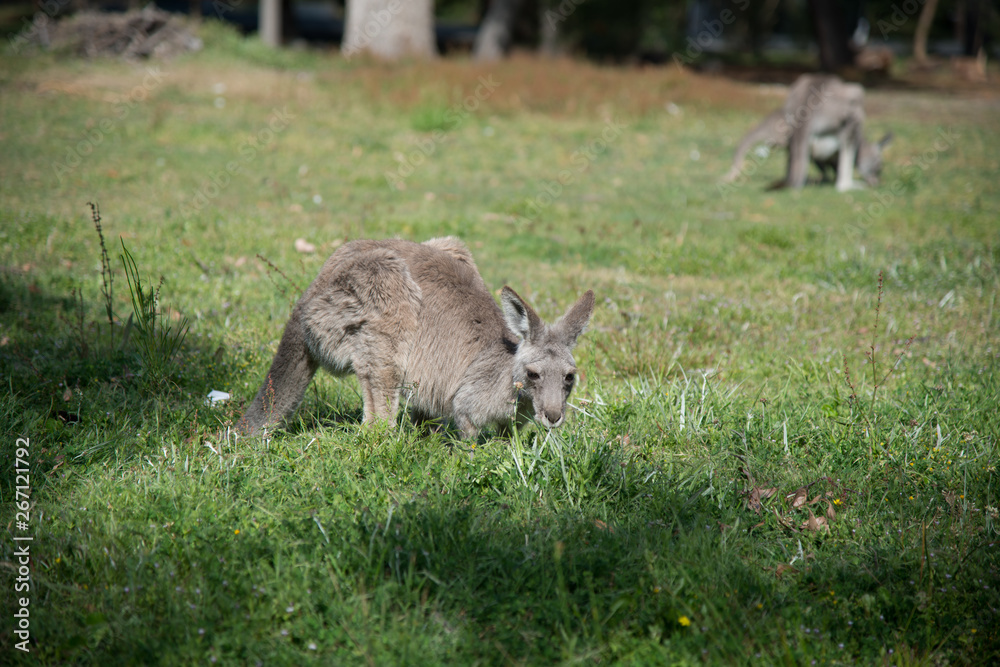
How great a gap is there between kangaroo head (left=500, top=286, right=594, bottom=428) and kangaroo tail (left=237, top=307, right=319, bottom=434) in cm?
118

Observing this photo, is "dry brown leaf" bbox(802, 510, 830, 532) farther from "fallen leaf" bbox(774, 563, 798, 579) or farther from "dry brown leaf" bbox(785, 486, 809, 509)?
"fallen leaf" bbox(774, 563, 798, 579)

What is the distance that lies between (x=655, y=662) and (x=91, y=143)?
37.5 ft

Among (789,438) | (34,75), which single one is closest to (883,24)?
(34,75)

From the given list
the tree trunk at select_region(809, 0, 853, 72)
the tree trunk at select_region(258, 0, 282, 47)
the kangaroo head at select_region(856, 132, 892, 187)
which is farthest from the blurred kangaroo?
the tree trunk at select_region(258, 0, 282, 47)

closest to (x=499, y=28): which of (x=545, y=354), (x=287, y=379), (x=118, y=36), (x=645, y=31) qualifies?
(x=645, y=31)

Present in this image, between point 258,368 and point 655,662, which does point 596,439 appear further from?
point 258,368

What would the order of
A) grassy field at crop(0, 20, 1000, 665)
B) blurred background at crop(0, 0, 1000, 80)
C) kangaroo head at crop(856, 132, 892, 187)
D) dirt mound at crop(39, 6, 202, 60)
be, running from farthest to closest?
blurred background at crop(0, 0, 1000, 80) < dirt mound at crop(39, 6, 202, 60) < kangaroo head at crop(856, 132, 892, 187) < grassy field at crop(0, 20, 1000, 665)

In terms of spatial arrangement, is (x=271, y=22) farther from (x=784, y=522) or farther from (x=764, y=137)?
(x=784, y=522)

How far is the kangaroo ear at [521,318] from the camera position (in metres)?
4.08

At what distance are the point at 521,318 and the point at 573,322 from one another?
10.9 inches

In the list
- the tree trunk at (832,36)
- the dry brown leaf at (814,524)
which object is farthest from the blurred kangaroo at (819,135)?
the tree trunk at (832,36)

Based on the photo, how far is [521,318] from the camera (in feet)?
13.7

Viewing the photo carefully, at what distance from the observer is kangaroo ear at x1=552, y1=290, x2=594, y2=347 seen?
419 centimetres

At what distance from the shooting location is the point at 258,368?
5.13 metres
